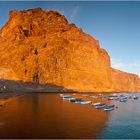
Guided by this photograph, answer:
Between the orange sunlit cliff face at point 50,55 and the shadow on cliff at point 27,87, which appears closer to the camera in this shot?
the shadow on cliff at point 27,87

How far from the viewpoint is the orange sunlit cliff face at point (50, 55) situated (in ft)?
560

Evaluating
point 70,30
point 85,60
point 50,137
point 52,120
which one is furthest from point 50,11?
point 50,137

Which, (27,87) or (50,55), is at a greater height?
(50,55)

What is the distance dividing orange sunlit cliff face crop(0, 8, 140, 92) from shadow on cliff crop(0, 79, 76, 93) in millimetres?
3875

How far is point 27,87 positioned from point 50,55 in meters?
30.6

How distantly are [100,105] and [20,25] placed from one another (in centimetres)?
13200

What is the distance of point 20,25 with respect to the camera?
18912cm

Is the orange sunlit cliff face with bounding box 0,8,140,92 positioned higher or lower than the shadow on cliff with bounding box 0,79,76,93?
higher

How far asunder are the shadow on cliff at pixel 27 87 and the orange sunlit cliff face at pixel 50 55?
3.87 m

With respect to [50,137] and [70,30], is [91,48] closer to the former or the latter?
[70,30]

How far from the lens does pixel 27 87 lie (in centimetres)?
15938

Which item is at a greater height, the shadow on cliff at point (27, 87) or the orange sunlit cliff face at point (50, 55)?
the orange sunlit cliff face at point (50, 55)

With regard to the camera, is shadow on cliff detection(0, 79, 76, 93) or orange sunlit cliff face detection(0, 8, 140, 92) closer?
shadow on cliff detection(0, 79, 76, 93)

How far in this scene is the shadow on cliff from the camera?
145 metres
